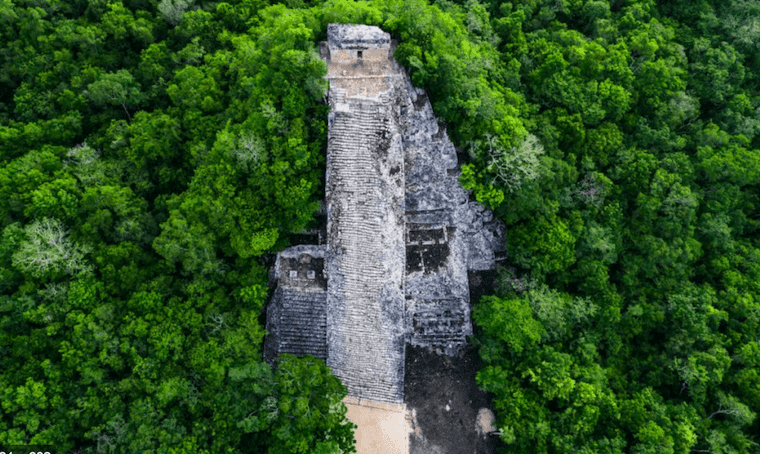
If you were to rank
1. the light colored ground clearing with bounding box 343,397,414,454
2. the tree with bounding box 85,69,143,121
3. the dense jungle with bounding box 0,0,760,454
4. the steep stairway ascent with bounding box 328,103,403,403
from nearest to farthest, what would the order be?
the dense jungle with bounding box 0,0,760,454 < the light colored ground clearing with bounding box 343,397,414,454 < the steep stairway ascent with bounding box 328,103,403,403 < the tree with bounding box 85,69,143,121

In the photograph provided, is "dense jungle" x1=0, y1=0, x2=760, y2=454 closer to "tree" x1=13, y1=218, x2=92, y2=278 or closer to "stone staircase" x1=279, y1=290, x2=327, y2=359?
"tree" x1=13, y1=218, x2=92, y2=278

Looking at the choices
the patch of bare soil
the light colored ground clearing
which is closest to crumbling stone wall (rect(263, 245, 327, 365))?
the light colored ground clearing

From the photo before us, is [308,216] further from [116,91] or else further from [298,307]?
[116,91]

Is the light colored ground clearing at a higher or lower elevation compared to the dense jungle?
lower

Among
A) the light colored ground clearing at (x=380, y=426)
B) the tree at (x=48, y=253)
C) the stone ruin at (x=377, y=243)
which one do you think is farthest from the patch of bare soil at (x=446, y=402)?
the tree at (x=48, y=253)

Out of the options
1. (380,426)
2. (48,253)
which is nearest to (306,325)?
(380,426)

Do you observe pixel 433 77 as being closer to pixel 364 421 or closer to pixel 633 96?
pixel 633 96
